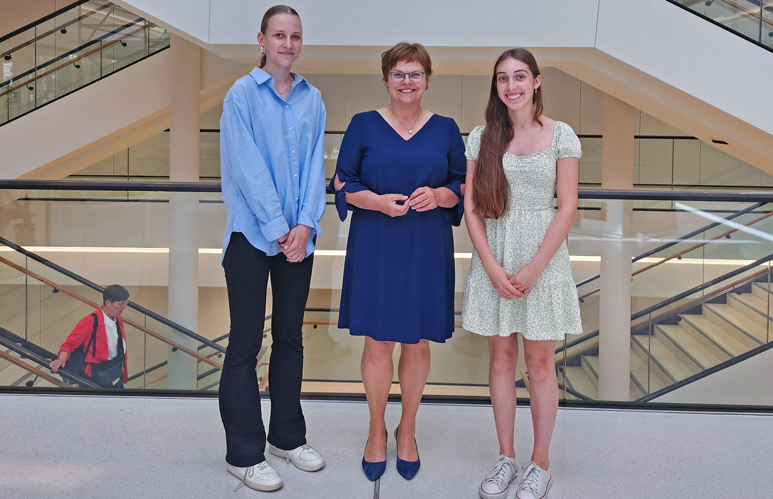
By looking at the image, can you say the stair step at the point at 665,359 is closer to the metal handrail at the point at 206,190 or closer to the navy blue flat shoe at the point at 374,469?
the metal handrail at the point at 206,190

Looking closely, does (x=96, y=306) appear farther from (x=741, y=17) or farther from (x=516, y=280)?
(x=741, y=17)

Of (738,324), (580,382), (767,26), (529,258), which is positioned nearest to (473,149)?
(529,258)

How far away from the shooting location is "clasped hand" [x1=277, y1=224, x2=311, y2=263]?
1970mm

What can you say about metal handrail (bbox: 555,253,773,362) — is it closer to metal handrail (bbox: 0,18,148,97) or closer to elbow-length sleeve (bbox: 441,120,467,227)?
elbow-length sleeve (bbox: 441,120,467,227)

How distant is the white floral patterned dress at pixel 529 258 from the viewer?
1.98 metres

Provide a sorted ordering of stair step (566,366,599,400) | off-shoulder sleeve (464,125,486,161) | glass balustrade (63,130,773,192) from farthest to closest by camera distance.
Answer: glass balustrade (63,130,773,192) → stair step (566,366,599,400) → off-shoulder sleeve (464,125,486,161)

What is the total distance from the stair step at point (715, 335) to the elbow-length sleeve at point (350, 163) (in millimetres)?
2572

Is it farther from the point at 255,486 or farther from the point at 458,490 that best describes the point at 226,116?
the point at 458,490

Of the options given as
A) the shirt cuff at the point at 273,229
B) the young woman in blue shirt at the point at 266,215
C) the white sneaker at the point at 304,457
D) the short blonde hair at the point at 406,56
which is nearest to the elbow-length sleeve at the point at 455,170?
the short blonde hair at the point at 406,56

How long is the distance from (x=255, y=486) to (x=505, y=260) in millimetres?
1096

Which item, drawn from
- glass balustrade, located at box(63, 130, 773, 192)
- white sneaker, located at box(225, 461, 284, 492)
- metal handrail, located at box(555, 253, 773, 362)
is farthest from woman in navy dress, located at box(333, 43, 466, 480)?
glass balustrade, located at box(63, 130, 773, 192)

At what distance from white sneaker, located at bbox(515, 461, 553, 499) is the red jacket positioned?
6.84ft

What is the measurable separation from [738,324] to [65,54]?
7485 mm

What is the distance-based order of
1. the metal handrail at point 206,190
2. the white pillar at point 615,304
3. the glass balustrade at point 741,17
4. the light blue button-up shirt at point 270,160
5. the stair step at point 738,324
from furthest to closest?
Result: 1. the glass balustrade at point 741,17
2. the stair step at point 738,324
3. the white pillar at point 615,304
4. the metal handrail at point 206,190
5. the light blue button-up shirt at point 270,160
